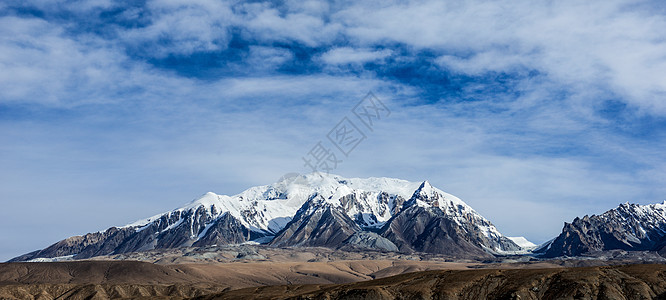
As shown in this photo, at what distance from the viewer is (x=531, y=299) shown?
644 feet

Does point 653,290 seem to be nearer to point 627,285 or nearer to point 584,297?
point 627,285

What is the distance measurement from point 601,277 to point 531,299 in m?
25.0

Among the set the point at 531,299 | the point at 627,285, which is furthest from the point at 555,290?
the point at 627,285

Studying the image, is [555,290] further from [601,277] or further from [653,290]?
[653,290]

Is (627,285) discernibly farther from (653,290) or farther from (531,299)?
(531,299)

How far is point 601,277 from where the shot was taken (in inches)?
7835

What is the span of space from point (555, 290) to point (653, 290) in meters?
29.2

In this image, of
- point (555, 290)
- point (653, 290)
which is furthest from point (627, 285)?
point (555, 290)

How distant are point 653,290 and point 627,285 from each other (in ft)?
24.4

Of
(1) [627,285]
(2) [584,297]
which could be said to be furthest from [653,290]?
(2) [584,297]

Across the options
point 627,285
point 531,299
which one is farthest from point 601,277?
point 531,299

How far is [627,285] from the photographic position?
193875 mm

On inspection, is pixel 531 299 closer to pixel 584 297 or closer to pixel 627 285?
pixel 584 297

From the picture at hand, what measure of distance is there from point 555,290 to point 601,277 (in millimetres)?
15981
